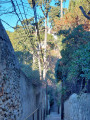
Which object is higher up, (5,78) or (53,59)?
(53,59)

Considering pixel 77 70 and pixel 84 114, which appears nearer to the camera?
pixel 84 114

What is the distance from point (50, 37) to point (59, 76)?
10.2 metres

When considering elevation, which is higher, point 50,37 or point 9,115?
point 50,37

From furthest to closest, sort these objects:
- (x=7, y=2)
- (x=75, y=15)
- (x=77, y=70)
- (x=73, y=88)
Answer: (x=75, y=15) → (x=73, y=88) → (x=77, y=70) → (x=7, y=2)

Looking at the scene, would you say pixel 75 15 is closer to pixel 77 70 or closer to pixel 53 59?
pixel 77 70

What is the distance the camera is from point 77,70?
307 inches

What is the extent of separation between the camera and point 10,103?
378 centimetres

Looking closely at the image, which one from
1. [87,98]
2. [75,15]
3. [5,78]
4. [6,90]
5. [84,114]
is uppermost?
[75,15]

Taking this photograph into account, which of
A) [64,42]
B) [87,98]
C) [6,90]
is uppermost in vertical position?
[64,42]

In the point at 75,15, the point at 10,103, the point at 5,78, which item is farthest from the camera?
the point at 75,15

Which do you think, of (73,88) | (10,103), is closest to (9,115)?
(10,103)

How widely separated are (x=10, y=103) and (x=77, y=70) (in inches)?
188

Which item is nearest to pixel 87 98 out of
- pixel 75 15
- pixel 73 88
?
pixel 73 88

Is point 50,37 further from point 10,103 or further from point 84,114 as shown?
point 10,103
